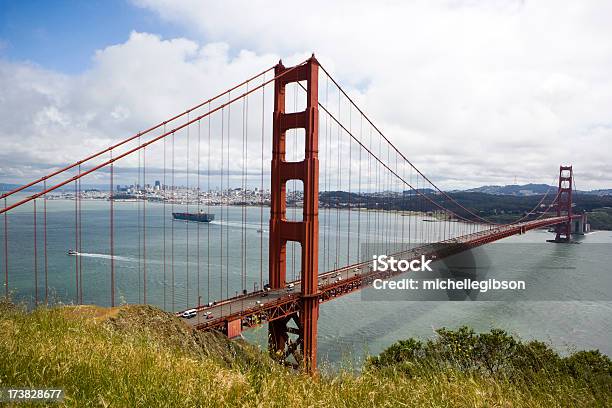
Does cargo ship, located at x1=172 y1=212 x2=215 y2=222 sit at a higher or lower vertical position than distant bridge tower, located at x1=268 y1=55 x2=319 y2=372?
lower

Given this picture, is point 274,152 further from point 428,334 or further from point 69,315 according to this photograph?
point 428,334

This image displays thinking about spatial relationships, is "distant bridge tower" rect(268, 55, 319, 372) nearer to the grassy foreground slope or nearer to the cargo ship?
the grassy foreground slope

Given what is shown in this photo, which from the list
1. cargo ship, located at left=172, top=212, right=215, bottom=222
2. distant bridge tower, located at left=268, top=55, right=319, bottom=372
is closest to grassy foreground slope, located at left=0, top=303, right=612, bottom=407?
distant bridge tower, located at left=268, top=55, right=319, bottom=372

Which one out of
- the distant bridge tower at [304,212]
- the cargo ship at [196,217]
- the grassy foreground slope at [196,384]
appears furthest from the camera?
the cargo ship at [196,217]

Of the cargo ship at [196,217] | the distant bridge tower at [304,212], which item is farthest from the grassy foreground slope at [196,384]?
the cargo ship at [196,217]

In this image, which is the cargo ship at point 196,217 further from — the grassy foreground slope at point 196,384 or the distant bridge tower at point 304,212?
→ the grassy foreground slope at point 196,384

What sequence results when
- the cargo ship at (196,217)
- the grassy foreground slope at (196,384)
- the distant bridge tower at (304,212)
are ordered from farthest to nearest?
the cargo ship at (196,217)
the distant bridge tower at (304,212)
the grassy foreground slope at (196,384)

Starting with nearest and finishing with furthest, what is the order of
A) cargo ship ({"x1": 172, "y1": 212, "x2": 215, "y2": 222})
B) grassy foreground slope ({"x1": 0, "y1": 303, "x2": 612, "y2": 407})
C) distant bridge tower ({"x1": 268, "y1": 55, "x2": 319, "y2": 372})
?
grassy foreground slope ({"x1": 0, "y1": 303, "x2": 612, "y2": 407}) < distant bridge tower ({"x1": 268, "y1": 55, "x2": 319, "y2": 372}) < cargo ship ({"x1": 172, "y1": 212, "x2": 215, "y2": 222})

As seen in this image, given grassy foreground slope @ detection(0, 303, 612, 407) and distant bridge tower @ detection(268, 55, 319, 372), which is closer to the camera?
grassy foreground slope @ detection(0, 303, 612, 407)

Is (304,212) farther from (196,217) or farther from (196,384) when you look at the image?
(196,217)

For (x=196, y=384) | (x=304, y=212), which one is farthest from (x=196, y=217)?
(x=196, y=384)
